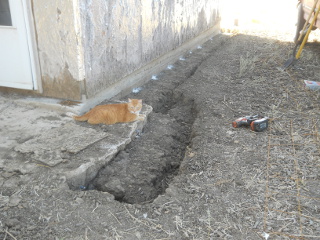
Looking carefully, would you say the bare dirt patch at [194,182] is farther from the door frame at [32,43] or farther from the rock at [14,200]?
the door frame at [32,43]

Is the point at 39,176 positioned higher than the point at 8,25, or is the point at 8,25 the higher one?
the point at 8,25

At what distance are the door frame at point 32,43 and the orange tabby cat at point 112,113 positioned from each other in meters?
0.84

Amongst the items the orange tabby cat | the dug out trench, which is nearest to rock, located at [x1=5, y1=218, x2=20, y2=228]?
the dug out trench

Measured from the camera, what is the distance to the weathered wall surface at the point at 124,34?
3.66 metres

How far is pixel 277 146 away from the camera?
10.7 feet

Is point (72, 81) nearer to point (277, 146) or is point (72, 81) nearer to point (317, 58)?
point (277, 146)

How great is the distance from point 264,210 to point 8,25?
11.3 ft

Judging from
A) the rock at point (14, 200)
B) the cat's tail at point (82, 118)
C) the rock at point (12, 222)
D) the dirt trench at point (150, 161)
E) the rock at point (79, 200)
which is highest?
the cat's tail at point (82, 118)

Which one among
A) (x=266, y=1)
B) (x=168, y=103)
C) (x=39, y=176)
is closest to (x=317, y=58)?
(x=168, y=103)

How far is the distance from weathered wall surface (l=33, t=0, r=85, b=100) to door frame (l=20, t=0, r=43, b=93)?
49 millimetres

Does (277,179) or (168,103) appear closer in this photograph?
(277,179)

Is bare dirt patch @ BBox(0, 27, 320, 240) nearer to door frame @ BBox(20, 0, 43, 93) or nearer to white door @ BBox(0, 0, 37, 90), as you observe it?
door frame @ BBox(20, 0, 43, 93)

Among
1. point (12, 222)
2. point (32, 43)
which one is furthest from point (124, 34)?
point (12, 222)

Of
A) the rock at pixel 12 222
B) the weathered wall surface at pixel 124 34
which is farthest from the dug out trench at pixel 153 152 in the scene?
the rock at pixel 12 222
